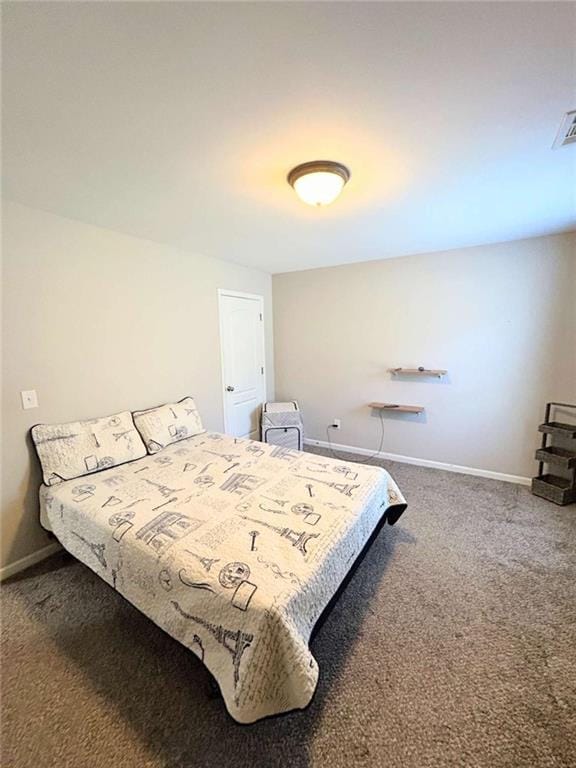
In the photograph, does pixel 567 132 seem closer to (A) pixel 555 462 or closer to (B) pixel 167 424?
(A) pixel 555 462

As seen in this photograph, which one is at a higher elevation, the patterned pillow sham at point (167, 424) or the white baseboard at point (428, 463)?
the patterned pillow sham at point (167, 424)

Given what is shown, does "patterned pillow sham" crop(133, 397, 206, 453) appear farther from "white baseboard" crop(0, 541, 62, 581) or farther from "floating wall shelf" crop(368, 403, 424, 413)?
"floating wall shelf" crop(368, 403, 424, 413)

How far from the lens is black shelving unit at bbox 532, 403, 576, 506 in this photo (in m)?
2.67

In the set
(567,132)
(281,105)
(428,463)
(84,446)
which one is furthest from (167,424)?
(567,132)

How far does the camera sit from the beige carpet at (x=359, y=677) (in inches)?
45.5

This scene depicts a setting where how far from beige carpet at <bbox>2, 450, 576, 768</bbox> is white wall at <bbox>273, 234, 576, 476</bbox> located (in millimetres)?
1371

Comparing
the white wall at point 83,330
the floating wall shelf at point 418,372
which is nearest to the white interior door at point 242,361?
the white wall at point 83,330

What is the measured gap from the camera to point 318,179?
1652 mm

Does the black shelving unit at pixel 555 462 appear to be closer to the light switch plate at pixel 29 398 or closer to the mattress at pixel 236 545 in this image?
the mattress at pixel 236 545

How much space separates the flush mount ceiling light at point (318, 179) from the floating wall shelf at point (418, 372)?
89.1 inches

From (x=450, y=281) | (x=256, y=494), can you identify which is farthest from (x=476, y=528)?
(x=450, y=281)

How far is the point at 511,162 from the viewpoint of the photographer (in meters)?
1.66

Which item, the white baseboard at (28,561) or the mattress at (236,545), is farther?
the white baseboard at (28,561)

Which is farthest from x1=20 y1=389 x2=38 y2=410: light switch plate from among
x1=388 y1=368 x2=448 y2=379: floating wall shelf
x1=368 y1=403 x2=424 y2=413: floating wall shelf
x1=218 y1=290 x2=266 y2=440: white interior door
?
x1=388 y1=368 x2=448 y2=379: floating wall shelf
